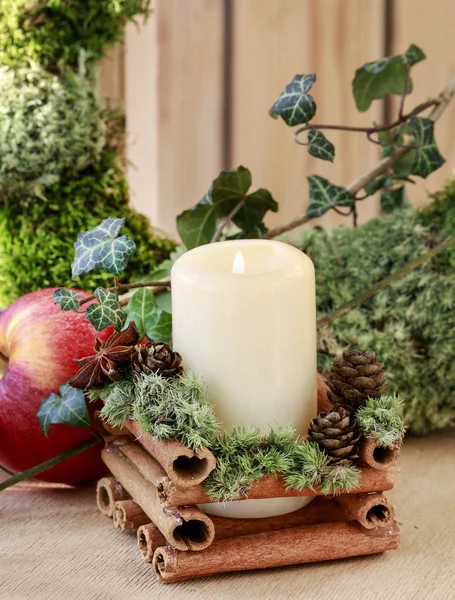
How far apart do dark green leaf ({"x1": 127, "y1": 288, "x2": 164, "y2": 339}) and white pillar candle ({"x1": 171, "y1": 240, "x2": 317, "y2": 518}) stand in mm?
86

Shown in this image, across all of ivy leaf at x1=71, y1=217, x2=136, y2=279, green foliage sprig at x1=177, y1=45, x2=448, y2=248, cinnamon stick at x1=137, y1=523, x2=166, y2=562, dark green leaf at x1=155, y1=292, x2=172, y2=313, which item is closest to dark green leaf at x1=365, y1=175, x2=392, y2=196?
green foliage sprig at x1=177, y1=45, x2=448, y2=248

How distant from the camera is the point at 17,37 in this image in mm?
882

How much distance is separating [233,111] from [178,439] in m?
0.82

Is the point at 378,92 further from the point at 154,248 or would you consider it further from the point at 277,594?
the point at 277,594

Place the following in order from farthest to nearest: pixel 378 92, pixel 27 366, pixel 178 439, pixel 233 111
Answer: pixel 233 111
pixel 378 92
pixel 27 366
pixel 178 439

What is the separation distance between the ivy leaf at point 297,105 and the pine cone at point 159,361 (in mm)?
333

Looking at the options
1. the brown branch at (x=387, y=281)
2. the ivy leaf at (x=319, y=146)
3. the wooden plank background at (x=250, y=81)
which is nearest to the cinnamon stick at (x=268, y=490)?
the brown branch at (x=387, y=281)

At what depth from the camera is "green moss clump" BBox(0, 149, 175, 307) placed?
907 mm

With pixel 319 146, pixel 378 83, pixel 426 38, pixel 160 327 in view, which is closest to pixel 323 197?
pixel 319 146

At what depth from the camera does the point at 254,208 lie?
0.83 metres

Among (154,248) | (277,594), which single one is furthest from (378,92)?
(277,594)

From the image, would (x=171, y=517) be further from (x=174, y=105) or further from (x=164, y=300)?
(x=174, y=105)

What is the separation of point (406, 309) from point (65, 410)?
0.41 m

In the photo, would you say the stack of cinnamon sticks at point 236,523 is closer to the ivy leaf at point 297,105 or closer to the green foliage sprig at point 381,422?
the green foliage sprig at point 381,422
